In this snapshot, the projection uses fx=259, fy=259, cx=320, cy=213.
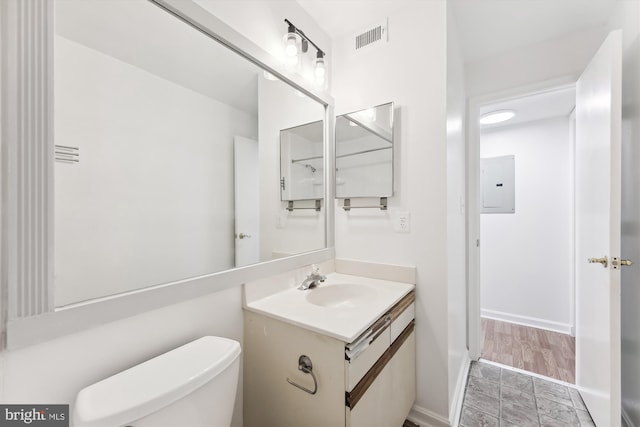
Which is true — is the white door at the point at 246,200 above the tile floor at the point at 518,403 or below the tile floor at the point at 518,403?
above

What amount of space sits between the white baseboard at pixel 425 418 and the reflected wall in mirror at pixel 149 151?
1210mm

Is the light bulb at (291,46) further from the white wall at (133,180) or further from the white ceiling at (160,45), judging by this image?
the white wall at (133,180)

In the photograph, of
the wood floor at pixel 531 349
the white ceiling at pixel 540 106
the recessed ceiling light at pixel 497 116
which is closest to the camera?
the wood floor at pixel 531 349

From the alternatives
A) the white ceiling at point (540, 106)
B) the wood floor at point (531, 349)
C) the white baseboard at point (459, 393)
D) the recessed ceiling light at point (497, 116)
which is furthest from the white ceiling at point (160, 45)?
the wood floor at point (531, 349)

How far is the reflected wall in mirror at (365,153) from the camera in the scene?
154cm

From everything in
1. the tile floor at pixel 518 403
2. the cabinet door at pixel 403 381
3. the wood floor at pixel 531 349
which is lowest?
the wood floor at pixel 531 349

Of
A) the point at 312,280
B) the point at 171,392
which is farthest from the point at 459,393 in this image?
the point at 171,392

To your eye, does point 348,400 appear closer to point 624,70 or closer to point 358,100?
point 358,100

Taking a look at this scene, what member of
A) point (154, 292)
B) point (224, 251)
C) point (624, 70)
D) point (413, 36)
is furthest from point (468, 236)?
point (154, 292)

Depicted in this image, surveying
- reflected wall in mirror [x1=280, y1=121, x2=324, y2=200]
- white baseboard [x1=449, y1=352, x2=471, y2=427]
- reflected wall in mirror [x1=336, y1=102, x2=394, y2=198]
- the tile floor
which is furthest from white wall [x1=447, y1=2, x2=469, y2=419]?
reflected wall in mirror [x1=280, y1=121, x2=324, y2=200]

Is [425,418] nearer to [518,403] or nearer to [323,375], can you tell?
[518,403]

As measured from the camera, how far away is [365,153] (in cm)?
163

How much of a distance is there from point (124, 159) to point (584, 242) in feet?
7.98

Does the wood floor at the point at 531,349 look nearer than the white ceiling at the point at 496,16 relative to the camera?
No
